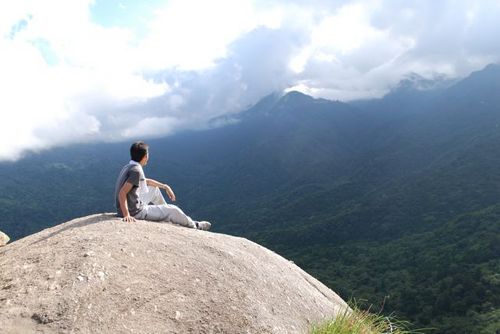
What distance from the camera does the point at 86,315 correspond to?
6.78 metres

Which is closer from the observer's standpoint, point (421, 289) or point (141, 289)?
point (141, 289)

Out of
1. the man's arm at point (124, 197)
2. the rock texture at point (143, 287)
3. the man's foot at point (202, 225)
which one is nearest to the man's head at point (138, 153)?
the man's arm at point (124, 197)

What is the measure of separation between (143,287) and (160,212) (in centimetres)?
393

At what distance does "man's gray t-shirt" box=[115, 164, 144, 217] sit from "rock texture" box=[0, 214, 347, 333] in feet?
3.00

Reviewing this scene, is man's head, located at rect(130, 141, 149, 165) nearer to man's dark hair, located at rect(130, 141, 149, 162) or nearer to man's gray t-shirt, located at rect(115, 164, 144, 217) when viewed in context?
man's dark hair, located at rect(130, 141, 149, 162)

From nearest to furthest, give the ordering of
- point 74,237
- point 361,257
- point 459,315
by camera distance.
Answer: point 74,237, point 459,315, point 361,257

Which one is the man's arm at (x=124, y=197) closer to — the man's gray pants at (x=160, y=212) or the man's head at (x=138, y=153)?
the man's gray pants at (x=160, y=212)

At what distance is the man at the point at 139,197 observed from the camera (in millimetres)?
10680

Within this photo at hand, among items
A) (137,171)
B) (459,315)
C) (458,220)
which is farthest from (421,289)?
(137,171)

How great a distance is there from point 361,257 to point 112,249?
13079 centimetres

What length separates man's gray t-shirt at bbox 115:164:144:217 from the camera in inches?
421

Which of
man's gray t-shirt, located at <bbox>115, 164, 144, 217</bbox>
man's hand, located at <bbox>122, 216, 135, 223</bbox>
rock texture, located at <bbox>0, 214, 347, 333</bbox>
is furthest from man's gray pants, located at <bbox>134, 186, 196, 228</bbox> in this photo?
rock texture, located at <bbox>0, 214, 347, 333</bbox>

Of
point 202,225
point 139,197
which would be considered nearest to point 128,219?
point 139,197

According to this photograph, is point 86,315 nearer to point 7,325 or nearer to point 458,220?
point 7,325
